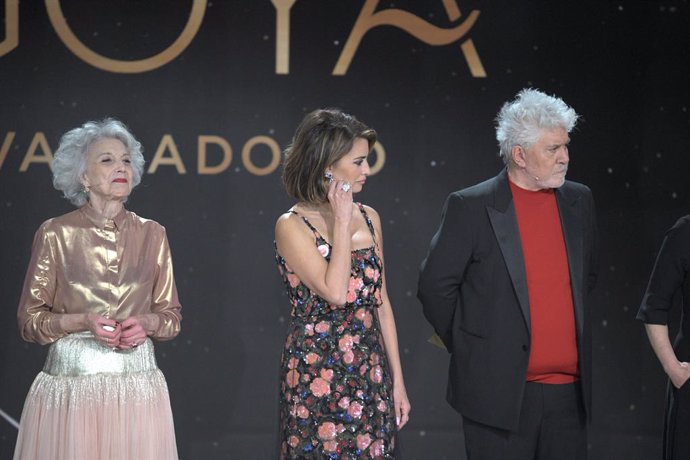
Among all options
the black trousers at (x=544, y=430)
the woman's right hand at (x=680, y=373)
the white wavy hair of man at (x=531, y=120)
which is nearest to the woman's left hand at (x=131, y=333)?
the black trousers at (x=544, y=430)

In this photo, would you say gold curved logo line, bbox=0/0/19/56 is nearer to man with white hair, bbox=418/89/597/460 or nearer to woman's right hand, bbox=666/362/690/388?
man with white hair, bbox=418/89/597/460

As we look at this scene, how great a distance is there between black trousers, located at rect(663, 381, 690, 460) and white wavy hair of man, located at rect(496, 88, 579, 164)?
39.7 inches

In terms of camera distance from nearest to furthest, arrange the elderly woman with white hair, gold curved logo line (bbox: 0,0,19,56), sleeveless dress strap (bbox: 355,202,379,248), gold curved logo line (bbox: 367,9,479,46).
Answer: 1. the elderly woman with white hair
2. sleeveless dress strap (bbox: 355,202,379,248)
3. gold curved logo line (bbox: 0,0,19,56)
4. gold curved logo line (bbox: 367,9,479,46)

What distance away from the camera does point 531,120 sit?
3461 mm

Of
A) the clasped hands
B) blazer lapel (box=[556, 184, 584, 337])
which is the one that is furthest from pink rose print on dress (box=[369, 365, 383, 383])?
the clasped hands

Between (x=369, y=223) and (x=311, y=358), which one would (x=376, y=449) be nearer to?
(x=311, y=358)

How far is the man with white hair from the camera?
333cm

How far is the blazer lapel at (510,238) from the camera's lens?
332 cm

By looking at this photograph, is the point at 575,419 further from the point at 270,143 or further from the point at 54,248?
the point at 270,143

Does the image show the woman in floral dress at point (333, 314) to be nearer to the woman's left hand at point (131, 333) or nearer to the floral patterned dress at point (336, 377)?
the floral patterned dress at point (336, 377)

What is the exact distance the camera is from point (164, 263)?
11.6 ft

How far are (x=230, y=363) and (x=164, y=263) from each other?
1.62 m

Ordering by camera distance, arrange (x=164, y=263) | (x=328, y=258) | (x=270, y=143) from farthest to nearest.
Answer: (x=270, y=143) < (x=164, y=263) < (x=328, y=258)

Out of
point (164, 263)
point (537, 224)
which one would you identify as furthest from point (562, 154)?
point (164, 263)
